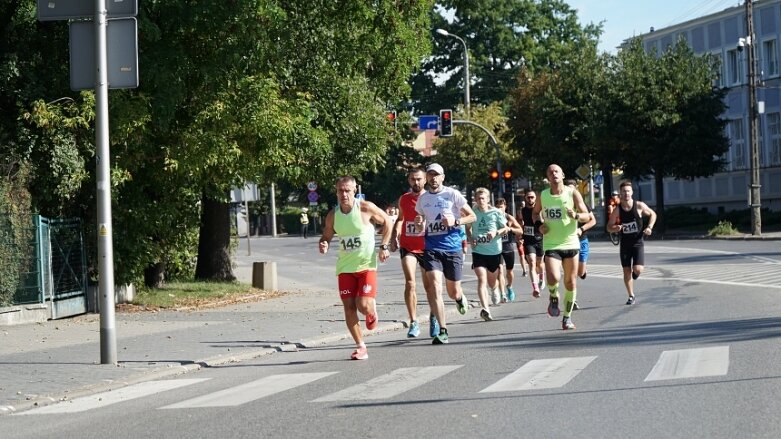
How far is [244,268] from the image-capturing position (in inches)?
1537

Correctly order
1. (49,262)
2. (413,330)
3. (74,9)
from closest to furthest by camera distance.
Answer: (74,9) → (413,330) → (49,262)

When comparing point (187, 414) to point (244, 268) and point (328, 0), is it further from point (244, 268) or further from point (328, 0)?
point (244, 268)

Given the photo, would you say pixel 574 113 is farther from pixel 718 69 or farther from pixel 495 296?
pixel 495 296

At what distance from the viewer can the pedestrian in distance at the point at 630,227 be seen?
19078 mm

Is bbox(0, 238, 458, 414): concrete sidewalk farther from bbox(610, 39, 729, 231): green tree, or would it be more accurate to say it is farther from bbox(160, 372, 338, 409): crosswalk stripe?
bbox(610, 39, 729, 231): green tree

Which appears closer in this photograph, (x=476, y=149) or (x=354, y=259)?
(x=354, y=259)

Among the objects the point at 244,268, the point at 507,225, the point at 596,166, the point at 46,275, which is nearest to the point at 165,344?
the point at 46,275

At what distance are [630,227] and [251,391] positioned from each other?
959 cm

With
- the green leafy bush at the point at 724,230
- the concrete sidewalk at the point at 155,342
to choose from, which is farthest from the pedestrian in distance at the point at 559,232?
the green leafy bush at the point at 724,230

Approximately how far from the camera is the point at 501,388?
1021 cm

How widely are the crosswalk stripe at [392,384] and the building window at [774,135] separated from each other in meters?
58.3

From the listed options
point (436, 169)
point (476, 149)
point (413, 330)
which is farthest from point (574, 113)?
point (436, 169)

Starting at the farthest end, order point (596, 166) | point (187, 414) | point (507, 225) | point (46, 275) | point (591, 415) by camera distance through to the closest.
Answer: point (596, 166) → point (507, 225) → point (46, 275) → point (187, 414) → point (591, 415)

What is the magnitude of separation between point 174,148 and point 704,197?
57176 millimetres
